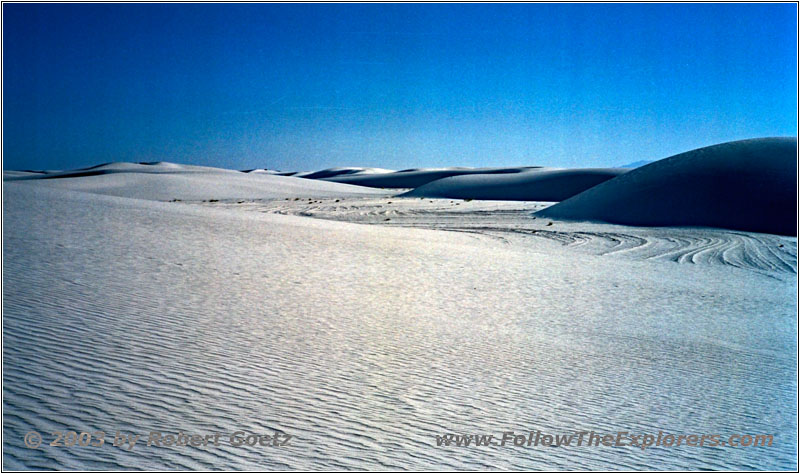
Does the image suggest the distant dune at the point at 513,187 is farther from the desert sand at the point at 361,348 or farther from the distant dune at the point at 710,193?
the desert sand at the point at 361,348

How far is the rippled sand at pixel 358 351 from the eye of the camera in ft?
13.3

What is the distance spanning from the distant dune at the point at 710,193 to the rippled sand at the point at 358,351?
15401 millimetres

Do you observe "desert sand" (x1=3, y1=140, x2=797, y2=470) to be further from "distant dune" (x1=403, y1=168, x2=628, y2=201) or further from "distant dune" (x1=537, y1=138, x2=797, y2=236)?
"distant dune" (x1=403, y1=168, x2=628, y2=201)

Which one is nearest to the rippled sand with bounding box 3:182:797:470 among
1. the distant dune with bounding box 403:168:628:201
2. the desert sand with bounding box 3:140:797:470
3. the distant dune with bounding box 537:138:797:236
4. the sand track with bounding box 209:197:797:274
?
the desert sand with bounding box 3:140:797:470

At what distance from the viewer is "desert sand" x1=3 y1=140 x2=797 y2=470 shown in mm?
4074

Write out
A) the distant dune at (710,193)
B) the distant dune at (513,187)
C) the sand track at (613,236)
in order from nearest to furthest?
1. the sand track at (613,236)
2. the distant dune at (710,193)
3. the distant dune at (513,187)

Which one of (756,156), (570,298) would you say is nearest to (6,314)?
(570,298)

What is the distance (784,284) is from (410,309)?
966 centimetres

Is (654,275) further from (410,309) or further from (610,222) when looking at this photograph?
(610,222)

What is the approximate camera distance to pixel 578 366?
6.44m

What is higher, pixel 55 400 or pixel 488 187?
pixel 488 187

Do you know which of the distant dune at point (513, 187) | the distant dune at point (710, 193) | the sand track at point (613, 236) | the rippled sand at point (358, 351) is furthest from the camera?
the distant dune at point (513, 187)

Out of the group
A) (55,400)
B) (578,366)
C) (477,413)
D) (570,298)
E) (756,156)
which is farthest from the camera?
(756,156)

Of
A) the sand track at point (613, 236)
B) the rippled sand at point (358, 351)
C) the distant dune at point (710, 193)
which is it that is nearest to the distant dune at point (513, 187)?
the distant dune at point (710, 193)
